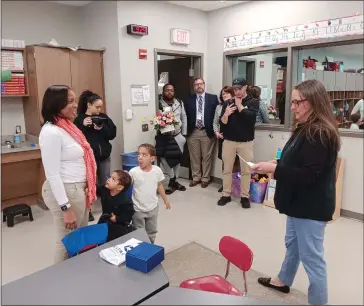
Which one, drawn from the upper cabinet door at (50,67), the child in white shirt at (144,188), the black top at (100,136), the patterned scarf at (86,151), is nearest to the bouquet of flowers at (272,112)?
the black top at (100,136)

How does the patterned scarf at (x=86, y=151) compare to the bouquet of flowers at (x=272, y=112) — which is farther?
the bouquet of flowers at (x=272, y=112)

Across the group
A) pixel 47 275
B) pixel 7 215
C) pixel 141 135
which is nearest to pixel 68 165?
pixel 47 275

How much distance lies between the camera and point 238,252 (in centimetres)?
118

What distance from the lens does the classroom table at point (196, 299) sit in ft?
2.74

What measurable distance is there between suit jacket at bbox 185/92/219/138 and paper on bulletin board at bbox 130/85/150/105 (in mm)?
492

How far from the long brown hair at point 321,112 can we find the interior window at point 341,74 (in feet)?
0.14

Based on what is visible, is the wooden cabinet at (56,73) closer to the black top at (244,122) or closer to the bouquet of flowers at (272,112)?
the black top at (244,122)

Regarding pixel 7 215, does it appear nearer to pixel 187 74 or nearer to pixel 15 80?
pixel 15 80

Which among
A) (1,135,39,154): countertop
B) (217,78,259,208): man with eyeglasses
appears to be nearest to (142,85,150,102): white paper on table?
(217,78,259,208): man with eyeglasses

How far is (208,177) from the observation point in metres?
3.35

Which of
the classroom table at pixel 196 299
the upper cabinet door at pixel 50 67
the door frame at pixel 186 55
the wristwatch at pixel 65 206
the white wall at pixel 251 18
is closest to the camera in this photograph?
the classroom table at pixel 196 299

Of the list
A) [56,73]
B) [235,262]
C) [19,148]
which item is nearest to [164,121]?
[56,73]

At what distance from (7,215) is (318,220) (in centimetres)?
225

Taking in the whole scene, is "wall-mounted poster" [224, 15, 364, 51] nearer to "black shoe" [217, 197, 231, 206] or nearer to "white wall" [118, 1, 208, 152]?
"white wall" [118, 1, 208, 152]
